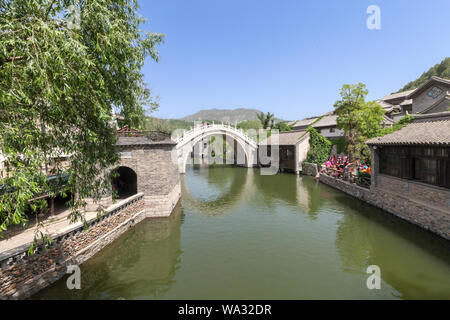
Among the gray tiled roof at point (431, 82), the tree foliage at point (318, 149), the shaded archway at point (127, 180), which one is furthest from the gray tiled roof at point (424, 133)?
the shaded archway at point (127, 180)

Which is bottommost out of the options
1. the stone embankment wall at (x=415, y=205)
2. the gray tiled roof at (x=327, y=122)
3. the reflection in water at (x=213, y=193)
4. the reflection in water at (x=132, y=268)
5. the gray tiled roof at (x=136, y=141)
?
the reflection in water at (x=132, y=268)

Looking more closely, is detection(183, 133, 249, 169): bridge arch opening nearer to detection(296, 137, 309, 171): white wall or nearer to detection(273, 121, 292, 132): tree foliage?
detection(296, 137, 309, 171): white wall

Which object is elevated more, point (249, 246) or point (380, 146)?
point (380, 146)

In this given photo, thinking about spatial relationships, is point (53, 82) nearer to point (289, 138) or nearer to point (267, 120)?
point (289, 138)

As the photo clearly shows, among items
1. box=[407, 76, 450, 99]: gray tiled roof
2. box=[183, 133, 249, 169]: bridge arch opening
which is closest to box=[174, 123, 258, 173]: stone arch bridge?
box=[183, 133, 249, 169]: bridge arch opening

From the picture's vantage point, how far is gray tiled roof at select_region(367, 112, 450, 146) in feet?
33.6

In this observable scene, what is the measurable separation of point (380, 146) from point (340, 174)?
776cm

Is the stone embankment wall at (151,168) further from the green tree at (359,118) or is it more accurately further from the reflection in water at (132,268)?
the green tree at (359,118)

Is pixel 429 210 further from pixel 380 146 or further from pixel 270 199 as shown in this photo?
pixel 270 199

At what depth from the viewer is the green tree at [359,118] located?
21219mm

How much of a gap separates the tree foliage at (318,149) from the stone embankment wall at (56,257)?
76.2 ft

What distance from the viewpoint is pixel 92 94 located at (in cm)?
594

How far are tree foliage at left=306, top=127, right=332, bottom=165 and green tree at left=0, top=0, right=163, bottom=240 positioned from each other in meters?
25.0
